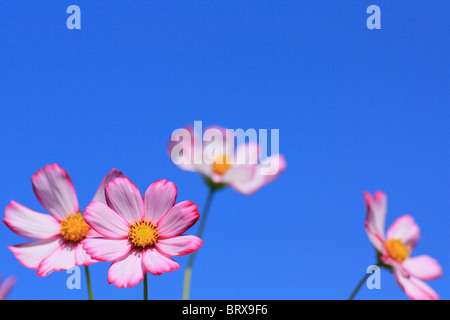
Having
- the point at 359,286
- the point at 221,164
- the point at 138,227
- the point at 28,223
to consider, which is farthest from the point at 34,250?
the point at 359,286

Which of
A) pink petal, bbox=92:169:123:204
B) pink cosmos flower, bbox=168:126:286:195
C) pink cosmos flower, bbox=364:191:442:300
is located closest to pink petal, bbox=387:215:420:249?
pink cosmos flower, bbox=364:191:442:300

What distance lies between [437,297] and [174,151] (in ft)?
1.41

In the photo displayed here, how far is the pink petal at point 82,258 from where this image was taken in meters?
0.55

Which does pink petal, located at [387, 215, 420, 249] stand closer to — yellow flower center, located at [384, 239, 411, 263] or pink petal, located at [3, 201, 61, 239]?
yellow flower center, located at [384, 239, 411, 263]

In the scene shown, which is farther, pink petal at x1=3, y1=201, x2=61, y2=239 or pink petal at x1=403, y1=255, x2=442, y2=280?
pink petal at x1=403, y1=255, x2=442, y2=280

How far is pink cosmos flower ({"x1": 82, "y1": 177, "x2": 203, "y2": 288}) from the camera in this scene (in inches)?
20.6

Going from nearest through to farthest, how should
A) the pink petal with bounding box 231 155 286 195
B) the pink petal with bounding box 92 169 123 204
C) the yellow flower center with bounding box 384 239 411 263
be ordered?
the pink petal with bounding box 231 155 286 195
the pink petal with bounding box 92 169 123 204
the yellow flower center with bounding box 384 239 411 263

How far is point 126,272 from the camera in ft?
1.69

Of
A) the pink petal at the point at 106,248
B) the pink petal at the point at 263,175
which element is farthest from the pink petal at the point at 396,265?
the pink petal at the point at 106,248

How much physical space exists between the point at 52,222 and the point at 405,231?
0.58 metres

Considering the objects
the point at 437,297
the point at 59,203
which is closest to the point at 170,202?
the point at 59,203

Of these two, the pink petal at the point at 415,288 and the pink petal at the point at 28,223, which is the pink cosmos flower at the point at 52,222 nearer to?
the pink petal at the point at 28,223

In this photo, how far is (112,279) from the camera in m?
0.51

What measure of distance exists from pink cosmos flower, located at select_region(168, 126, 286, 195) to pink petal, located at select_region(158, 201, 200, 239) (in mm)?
42
